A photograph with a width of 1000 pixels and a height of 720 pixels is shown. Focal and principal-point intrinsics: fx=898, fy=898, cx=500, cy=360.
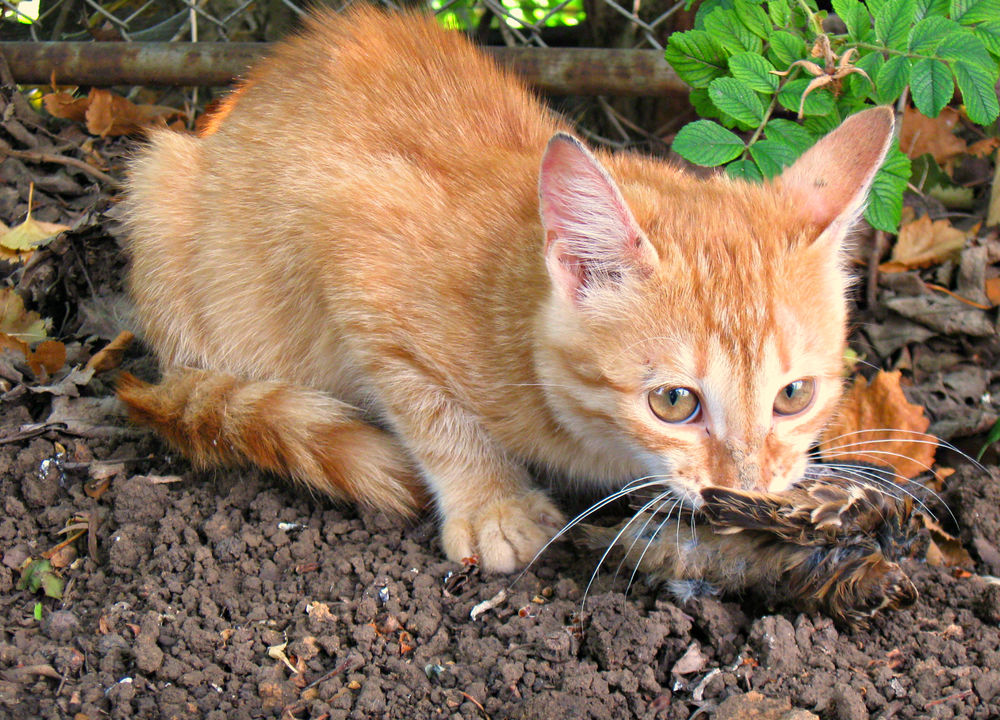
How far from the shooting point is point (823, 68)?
6.54 ft

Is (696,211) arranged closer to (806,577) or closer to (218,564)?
(806,577)

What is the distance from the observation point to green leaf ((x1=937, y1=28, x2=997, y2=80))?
179 cm

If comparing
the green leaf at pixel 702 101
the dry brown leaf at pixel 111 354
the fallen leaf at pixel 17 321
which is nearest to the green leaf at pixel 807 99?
the green leaf at pixel 702 101

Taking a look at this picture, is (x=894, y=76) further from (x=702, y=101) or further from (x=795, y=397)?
(x=795, y=397)

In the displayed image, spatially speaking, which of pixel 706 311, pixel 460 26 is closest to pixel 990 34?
pixel 706 311

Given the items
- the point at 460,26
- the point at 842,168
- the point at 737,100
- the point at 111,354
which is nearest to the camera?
the point at 842,168

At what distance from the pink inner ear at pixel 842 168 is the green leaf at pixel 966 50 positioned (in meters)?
0.16

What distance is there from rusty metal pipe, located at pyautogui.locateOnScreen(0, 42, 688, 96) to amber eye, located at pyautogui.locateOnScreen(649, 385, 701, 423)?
64.1 inches

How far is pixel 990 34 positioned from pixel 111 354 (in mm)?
2452

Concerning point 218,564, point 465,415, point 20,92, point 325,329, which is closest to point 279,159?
point 325,329

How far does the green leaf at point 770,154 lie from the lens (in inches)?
79.9

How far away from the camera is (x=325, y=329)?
2.44 meters

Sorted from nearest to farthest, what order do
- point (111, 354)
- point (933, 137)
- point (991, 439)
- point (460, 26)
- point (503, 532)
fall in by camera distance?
point (503, 532) → point (991, 439) → point (111, 354) → point (933, 137) → point (460, 26)

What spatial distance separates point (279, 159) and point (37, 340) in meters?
0.97
